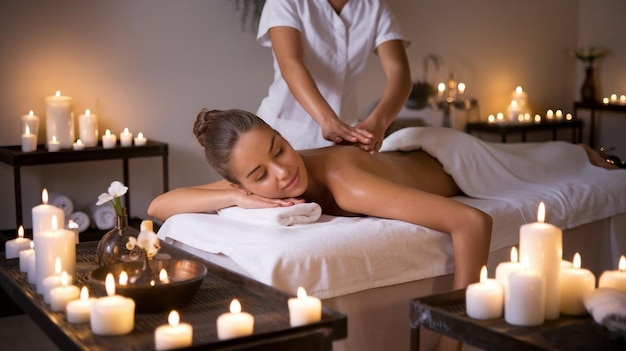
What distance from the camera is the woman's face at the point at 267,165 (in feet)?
7.73

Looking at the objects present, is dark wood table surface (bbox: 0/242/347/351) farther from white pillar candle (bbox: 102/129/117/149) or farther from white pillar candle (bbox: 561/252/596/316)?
white pillar candle (bbox: 102/129/117/149)

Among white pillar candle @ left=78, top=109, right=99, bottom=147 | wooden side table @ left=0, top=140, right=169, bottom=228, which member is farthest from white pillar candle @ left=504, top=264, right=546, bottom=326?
white pillar candle @ left=78, top=109, right=99, bottom=147

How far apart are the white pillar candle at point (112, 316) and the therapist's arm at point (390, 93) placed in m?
1.25

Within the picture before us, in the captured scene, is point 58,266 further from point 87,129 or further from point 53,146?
point 87,129

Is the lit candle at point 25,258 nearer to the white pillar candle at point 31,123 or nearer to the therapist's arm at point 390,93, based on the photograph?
the therapist's arm at point 390,93

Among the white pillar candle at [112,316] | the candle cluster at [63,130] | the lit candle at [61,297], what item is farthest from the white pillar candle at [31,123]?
the white pillar candle at [112,316]

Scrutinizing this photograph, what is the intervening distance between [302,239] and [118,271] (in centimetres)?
49

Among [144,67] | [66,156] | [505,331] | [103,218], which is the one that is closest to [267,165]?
[505,331]

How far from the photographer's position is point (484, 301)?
5.57 feet

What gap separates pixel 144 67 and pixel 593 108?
3120 mm

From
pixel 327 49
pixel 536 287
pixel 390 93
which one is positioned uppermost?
pixel 327 49

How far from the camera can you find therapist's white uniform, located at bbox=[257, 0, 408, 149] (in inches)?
125

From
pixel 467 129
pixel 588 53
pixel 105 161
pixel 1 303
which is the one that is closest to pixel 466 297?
pixel 1 303

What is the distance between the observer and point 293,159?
7.93 ft
